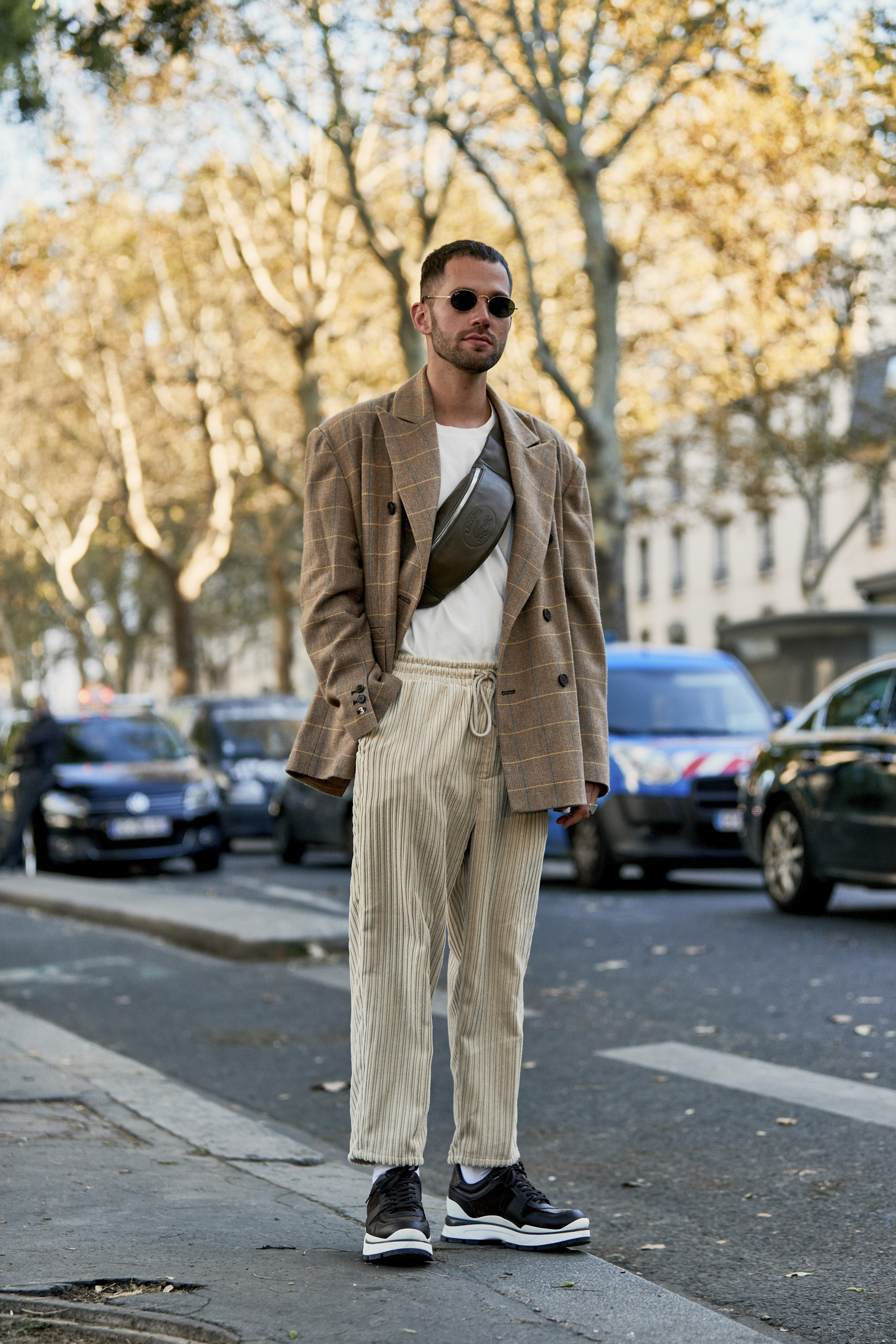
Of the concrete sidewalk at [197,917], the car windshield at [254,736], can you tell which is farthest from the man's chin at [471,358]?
the car windshield at [254,736]

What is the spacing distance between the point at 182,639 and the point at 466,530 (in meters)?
30.9

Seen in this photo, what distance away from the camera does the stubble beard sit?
381 cm

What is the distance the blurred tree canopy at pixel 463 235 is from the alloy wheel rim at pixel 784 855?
5.27 metres

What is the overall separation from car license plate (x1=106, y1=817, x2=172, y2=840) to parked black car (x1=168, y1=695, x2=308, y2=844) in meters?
3.82

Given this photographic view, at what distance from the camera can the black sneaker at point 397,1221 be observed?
354 centimetres

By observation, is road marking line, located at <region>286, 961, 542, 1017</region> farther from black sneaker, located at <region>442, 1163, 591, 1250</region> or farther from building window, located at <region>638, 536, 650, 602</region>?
building window, located at <region>638, 536, 650, 602</region>

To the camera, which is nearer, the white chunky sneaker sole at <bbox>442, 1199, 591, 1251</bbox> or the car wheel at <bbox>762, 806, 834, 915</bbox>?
the white chunky sneaker sole at <bbox>442, 1199, 591, 1251</bbox>

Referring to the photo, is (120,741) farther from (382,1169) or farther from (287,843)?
(382,1169)

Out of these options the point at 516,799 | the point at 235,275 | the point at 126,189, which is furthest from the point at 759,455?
the point at 516,799

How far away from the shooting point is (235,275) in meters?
30.4

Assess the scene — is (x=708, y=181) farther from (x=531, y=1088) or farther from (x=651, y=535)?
→ (x=651, y=535)

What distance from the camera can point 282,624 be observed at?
40.3m

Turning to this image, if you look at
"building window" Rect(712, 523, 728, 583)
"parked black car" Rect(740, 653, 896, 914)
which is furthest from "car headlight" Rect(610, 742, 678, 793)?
"building window" Rect(712, 523, 728, 583)

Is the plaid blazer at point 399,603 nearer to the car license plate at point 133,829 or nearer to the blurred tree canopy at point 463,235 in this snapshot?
the blurred tree canopy at point 463,235
